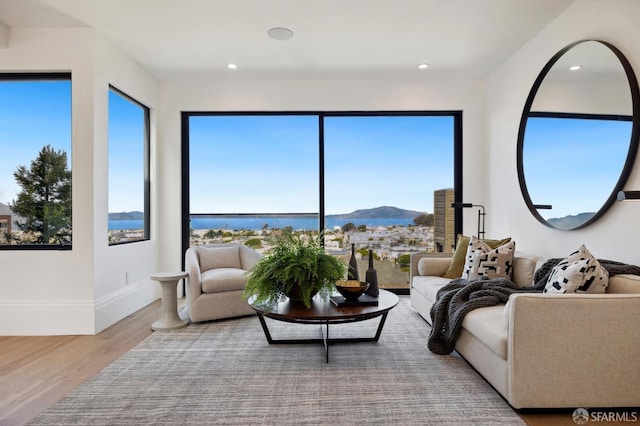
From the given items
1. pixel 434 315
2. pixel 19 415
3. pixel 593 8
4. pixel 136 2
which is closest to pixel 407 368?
pixel 434 315

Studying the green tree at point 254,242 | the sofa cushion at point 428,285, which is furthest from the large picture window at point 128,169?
the sofa cushion at point 428,285

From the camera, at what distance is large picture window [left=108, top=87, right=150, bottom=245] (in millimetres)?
3832

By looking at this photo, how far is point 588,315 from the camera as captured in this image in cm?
194

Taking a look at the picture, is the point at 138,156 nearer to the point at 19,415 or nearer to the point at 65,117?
the point at 65,117

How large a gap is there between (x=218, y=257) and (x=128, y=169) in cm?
141

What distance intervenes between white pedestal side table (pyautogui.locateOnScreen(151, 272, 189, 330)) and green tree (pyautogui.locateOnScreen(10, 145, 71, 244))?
3.05ft

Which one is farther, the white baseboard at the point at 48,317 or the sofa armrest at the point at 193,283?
the sofa armrest at the point at 193,283

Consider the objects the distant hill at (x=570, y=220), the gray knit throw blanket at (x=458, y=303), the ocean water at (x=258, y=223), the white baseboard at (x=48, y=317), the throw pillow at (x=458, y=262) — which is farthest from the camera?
the ocean water at (x=258, y=223)

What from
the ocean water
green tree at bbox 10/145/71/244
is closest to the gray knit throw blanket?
the ocean water

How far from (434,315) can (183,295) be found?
326 centimetres

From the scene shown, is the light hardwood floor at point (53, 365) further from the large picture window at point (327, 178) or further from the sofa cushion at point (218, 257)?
the large picture window at point (327, 178)

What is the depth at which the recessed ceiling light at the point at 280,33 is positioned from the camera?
3402mm

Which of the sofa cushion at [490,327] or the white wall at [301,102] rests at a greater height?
the white wall at [301,102]

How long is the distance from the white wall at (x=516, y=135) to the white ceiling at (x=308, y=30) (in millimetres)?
161
